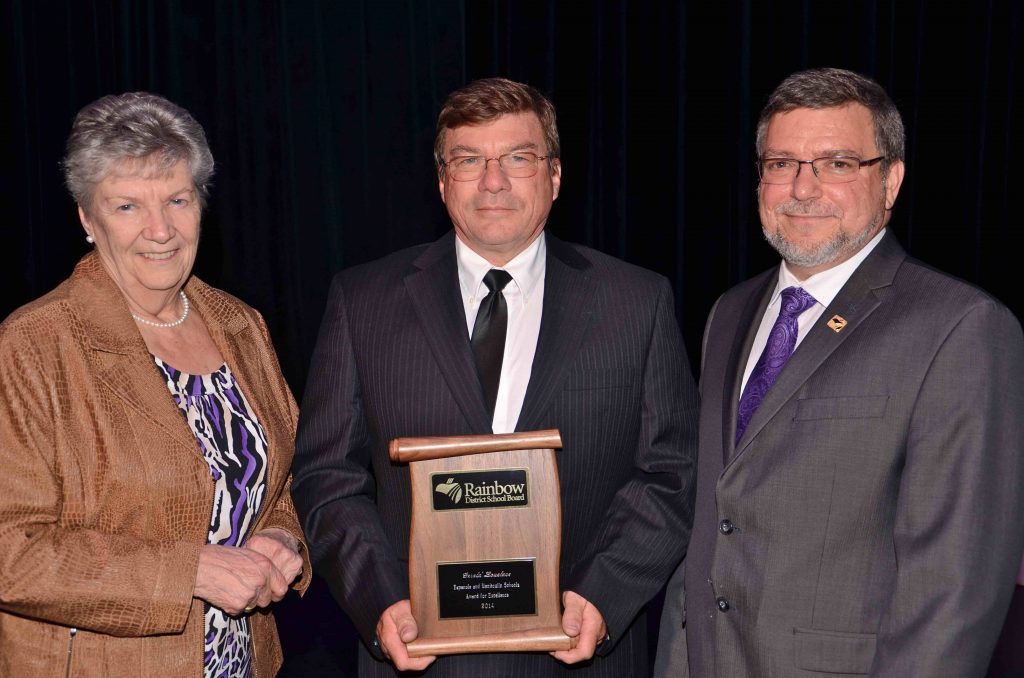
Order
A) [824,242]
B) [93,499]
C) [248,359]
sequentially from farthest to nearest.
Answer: [248,359] < [824,242] < [93,499]

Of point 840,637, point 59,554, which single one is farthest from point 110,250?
point 840,637

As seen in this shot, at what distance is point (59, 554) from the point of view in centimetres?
175

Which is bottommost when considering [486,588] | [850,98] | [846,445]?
[486,588]

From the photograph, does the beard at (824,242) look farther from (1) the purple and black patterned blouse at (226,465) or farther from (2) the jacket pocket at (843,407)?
(1) the purple and black patterned blouse at (226,465)

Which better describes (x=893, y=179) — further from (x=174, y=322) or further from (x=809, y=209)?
(x=174, y=322)

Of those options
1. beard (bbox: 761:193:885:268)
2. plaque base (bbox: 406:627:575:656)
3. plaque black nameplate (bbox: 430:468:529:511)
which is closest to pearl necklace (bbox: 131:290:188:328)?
plaque black nameplate (bbox: 430:468:529:511)

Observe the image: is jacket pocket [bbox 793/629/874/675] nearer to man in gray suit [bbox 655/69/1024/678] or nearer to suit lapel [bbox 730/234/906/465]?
man in gray suit [bbox 655/69/1024/678]

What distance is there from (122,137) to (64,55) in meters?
3.23

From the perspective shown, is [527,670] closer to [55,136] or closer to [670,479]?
[670,479]

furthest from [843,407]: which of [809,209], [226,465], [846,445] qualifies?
[226,465]

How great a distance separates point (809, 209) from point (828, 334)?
0.90 feet

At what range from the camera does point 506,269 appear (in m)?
2.03

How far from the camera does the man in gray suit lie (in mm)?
1649

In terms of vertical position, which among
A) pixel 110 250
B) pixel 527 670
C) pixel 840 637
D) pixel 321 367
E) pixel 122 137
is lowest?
pixel 527 670
